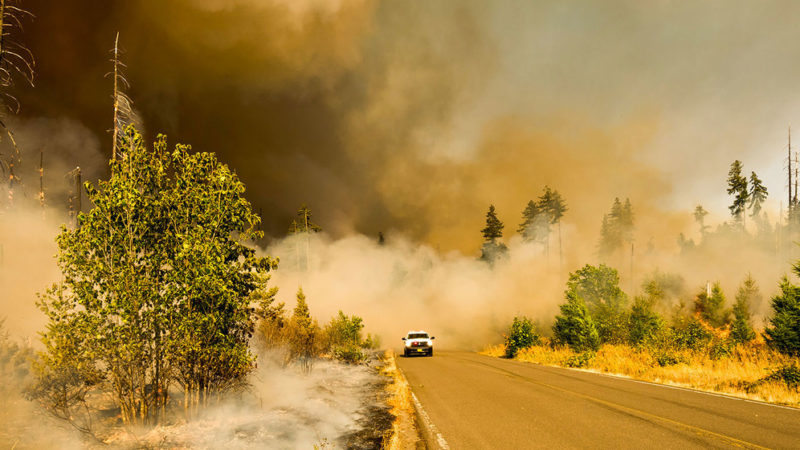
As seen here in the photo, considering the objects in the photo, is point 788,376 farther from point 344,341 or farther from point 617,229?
point 617,229

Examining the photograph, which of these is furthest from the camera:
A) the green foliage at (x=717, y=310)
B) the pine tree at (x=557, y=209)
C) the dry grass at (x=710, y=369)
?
the pine tree at (x=557, y=209)

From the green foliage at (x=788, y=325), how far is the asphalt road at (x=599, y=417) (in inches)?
292

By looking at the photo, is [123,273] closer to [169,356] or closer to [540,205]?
[169,356]

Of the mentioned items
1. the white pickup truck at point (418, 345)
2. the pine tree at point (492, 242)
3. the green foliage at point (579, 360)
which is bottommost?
the white pickup truck at point (418, 345)

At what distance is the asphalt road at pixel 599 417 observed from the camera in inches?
254

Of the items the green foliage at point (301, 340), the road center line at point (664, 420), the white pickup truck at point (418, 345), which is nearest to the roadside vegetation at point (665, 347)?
the road center line at point (664, 420)

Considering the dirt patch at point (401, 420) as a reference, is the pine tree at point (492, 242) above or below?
above

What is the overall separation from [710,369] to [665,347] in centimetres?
362

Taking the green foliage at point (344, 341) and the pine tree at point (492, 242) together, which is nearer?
the green foliage at point (344, 341)

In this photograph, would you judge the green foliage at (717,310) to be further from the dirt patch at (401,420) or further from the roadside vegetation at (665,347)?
the dirt patch at (401,420)

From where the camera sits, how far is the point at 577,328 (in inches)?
974

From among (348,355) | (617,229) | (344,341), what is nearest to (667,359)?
(348,355)

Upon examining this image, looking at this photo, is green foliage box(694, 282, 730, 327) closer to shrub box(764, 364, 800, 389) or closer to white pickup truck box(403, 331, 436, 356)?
white pickup truck box(403, 331, 436, 356)

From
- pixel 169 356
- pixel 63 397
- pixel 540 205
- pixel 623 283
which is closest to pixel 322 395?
pixel 169 356
